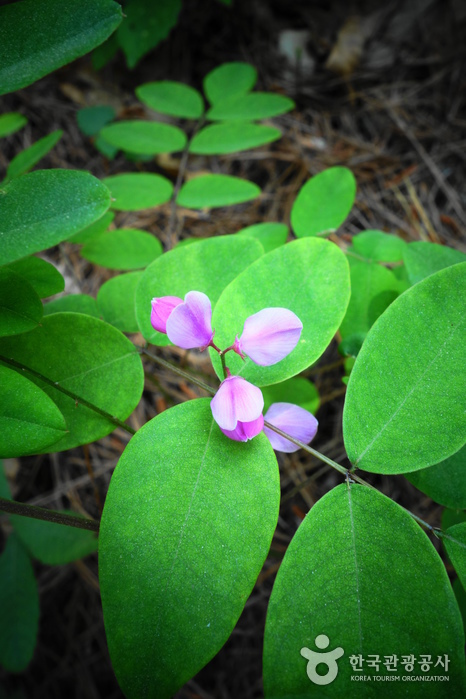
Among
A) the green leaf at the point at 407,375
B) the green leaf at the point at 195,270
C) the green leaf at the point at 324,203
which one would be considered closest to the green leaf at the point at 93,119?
the green leaf at the point at 324,203

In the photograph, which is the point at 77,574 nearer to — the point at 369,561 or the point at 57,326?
the point at 57,326

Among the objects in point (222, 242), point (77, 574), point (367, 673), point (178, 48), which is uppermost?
point (178, 48)

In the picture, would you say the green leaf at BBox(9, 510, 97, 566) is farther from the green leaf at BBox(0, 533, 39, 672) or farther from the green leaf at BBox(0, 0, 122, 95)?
the green leaf at BBox(0, 0, 122, 95)

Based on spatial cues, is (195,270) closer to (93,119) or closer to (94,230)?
(94,230)

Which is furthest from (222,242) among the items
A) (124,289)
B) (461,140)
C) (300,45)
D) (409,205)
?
(300,45)

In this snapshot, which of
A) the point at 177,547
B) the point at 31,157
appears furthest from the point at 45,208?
the point at 31,157

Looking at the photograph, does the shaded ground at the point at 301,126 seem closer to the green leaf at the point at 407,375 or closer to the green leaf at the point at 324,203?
the green leaf at the point at 324,203
